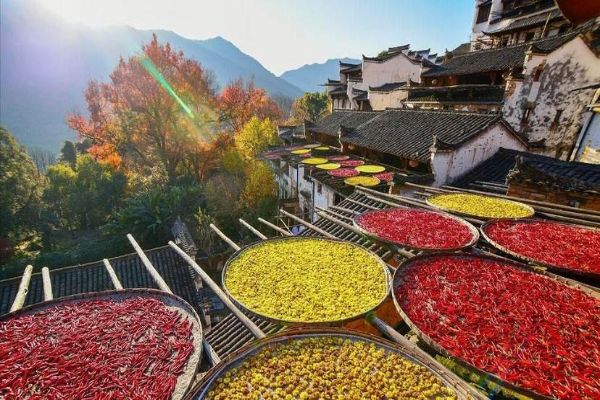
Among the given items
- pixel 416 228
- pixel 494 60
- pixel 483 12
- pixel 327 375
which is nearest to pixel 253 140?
pixel 494 60

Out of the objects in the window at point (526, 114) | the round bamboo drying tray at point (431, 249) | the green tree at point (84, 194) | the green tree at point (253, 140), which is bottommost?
the green tree at point (84, 194)

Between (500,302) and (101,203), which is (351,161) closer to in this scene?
(500,302)

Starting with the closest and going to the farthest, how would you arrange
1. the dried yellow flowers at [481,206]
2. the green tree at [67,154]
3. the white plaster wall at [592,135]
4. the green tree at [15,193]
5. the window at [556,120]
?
the dried yellow flowers at [481,206] < the white plaster wall at [592,135] < the window at [556,120] < the green tree at [15,193] < the green tree at [67,154]

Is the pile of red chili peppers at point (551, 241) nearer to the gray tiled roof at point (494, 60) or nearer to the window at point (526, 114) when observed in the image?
the window at point (526, 114)

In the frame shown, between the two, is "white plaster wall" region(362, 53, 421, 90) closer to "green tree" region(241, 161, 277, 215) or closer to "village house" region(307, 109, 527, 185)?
"village house" region(307, 109, 527, 185)

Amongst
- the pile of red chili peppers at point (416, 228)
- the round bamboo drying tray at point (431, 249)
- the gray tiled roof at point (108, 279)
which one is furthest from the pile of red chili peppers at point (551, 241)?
the gray tiled roof at point (108, 279)
